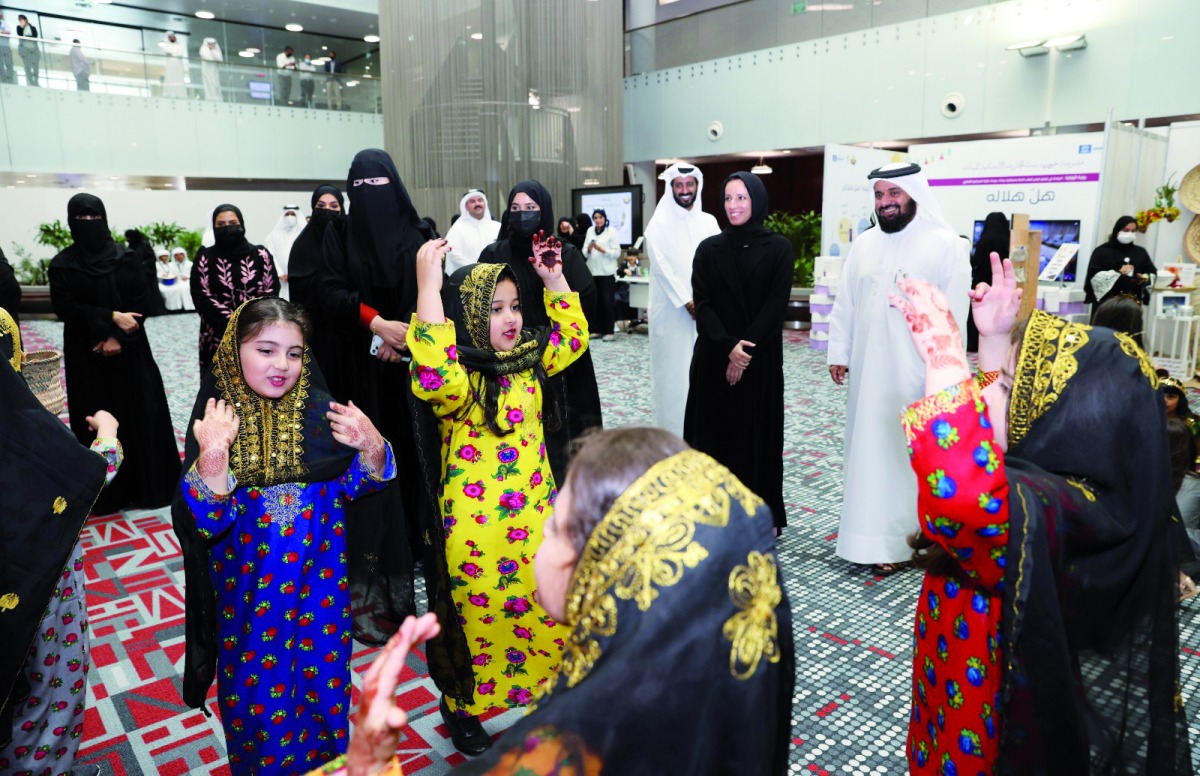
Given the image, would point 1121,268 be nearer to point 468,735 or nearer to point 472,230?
point 472,230

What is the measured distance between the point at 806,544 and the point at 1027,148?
6311 millimetres

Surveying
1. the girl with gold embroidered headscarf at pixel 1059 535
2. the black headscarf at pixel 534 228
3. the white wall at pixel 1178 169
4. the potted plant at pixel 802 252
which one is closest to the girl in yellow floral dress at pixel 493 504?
the black headscarf at pixel 534 228

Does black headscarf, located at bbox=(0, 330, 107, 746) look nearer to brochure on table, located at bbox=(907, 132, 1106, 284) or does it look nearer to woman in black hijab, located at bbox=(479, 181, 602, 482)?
woman in black hijab, located at bbox=(479, 181, 602, 482)

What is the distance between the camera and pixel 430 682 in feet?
8.38

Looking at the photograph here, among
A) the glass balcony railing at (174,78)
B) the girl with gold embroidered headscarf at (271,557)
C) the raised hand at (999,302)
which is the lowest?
the girl with gold embroidered headscarf at (271,557)

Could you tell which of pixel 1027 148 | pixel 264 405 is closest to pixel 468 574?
pixel 264 405

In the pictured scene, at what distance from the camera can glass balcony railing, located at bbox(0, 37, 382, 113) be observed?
12.8 metres

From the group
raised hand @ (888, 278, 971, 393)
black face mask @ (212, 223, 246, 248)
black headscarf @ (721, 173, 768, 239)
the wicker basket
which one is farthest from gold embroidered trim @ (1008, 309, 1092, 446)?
black face mask @ (212, 223, 246, 248)

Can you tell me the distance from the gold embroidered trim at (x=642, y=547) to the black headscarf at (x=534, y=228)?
1.91m

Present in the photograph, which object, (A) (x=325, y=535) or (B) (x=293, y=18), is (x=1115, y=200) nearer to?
(A) (x=325, y=535)

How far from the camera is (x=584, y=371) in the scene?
266 cm

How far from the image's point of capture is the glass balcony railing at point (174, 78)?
12.8 meters

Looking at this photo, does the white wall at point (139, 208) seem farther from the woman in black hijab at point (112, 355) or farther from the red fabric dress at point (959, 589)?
the red fabric dress at point (959, 589)

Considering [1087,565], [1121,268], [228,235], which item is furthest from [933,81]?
[1087,565]
